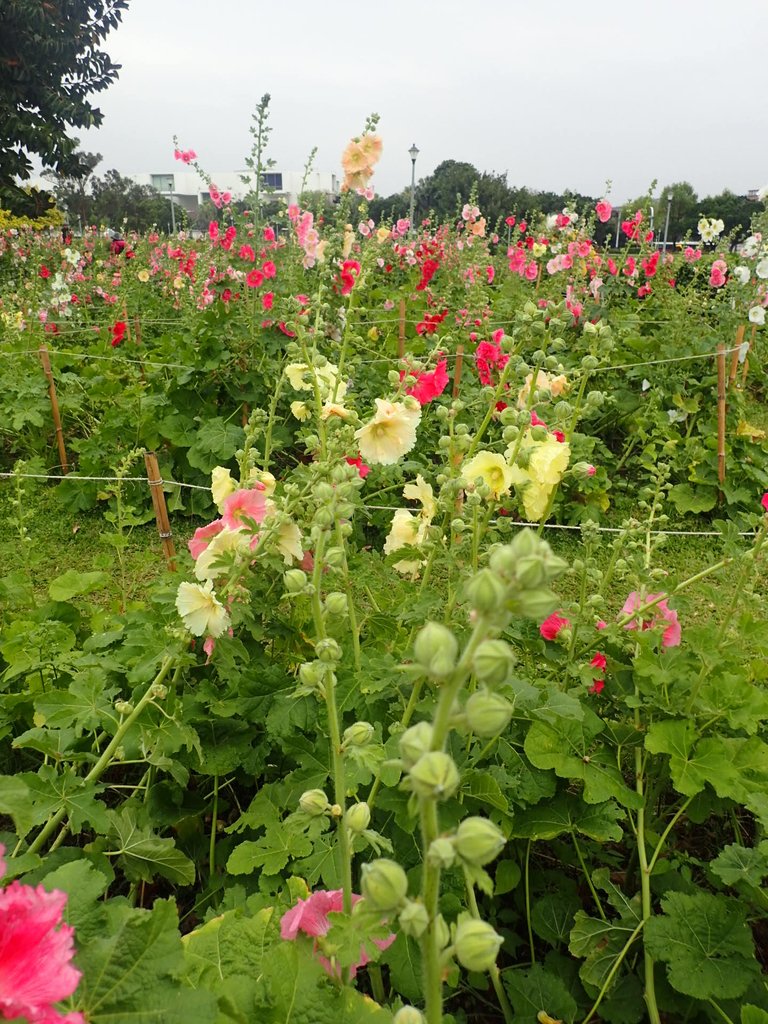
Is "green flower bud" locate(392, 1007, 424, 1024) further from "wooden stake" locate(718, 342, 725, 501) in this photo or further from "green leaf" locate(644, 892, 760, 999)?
"wooden stake" locate(718, 342, 725, 501)

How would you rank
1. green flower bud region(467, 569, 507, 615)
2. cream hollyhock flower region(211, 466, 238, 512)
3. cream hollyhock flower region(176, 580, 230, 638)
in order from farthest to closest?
cream hollyhock flower region(211, 466, 238, 512), cream hollyhock flower region(176, 580, 230, 638), green flower bud region(467, 569, 507, 615)

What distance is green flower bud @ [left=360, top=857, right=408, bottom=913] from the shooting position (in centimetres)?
58

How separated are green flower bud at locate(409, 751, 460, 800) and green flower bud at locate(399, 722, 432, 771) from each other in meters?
0.02

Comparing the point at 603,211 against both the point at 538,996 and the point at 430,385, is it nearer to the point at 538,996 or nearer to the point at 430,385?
the point at 430,385

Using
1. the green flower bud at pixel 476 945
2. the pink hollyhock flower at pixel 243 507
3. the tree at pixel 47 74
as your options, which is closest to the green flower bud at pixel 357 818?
the green flower bud at pixel 476 945

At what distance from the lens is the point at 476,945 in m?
0.59

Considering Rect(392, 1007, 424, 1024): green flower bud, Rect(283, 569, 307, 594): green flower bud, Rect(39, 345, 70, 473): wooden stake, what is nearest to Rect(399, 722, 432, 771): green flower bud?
Rect(392, 1007, 424, 1024): green flower bud

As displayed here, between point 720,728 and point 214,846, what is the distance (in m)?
1.19

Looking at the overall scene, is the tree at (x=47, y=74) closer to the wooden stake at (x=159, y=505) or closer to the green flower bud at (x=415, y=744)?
the wooden stake at (x=159, y=505)

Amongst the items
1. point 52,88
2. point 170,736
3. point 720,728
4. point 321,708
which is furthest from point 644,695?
point 52,88

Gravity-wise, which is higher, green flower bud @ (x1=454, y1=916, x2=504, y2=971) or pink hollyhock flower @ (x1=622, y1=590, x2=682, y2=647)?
green flower bud @ (x1=454, y1=916, x2=504, y2=971)

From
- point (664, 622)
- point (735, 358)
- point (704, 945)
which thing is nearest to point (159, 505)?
point (664, 622)

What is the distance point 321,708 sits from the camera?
1647mm

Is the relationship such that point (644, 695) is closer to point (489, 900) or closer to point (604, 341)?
point (489, 900)
